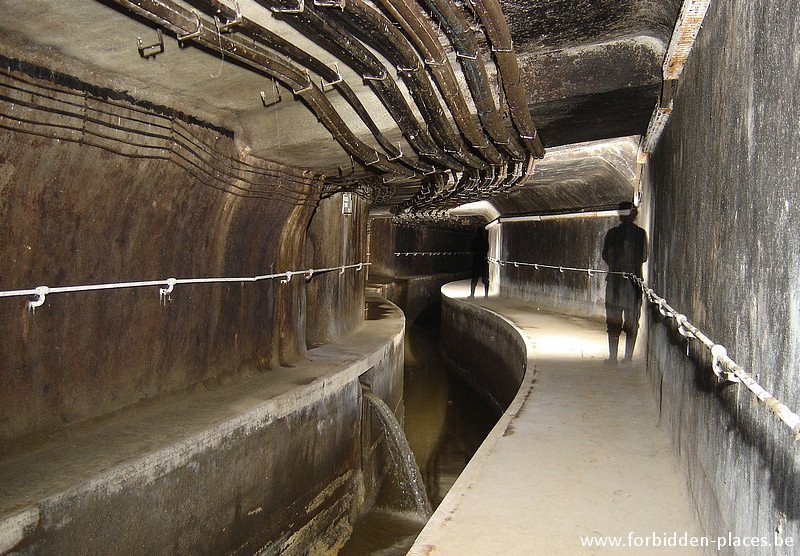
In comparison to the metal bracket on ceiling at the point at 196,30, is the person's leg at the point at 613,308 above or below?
below

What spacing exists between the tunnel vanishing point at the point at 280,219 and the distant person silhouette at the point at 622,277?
258 cm

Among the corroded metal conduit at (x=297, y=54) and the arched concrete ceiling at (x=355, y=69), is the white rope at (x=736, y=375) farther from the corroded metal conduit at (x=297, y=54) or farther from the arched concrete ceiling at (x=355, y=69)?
the corroded metal conduit at (x=297, y=54)

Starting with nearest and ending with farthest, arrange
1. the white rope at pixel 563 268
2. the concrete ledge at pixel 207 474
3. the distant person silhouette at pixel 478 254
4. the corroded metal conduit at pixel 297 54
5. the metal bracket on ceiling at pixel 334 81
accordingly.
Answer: the corroded metal conduit at pixel 297 54 < the concrete ledge at pixel 207 474 < the metal bracket on ceiling at pixel 334 81 < the white rope at pixel 563 268 < the distant person silhouette at pixel 478 254

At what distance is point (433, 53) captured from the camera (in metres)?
3.73

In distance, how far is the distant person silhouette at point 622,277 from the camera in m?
9.85

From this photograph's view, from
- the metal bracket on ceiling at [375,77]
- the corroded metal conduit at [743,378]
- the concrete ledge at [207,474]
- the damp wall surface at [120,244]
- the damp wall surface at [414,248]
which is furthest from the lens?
the damp wall surface at [414,248]

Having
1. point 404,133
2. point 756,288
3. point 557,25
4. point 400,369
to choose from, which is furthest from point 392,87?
point 400,369

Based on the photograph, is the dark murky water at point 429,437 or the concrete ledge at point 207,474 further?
the dark murky water at point 429,437

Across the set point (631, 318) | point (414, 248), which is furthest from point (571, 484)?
point (414, 248)

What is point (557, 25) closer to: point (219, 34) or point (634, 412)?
point (219, 34)

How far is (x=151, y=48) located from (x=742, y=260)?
3418mm

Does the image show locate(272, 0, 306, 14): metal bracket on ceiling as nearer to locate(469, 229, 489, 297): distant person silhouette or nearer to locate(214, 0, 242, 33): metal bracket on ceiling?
locate(214, 0, 242, 33): metal bracket on ceiling

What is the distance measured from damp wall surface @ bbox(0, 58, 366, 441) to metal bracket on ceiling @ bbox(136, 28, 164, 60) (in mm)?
497

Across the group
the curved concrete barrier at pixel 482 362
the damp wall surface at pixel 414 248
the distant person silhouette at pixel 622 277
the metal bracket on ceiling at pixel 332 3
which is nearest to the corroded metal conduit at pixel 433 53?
the metal bracket on ceiling at pixel 332 3
